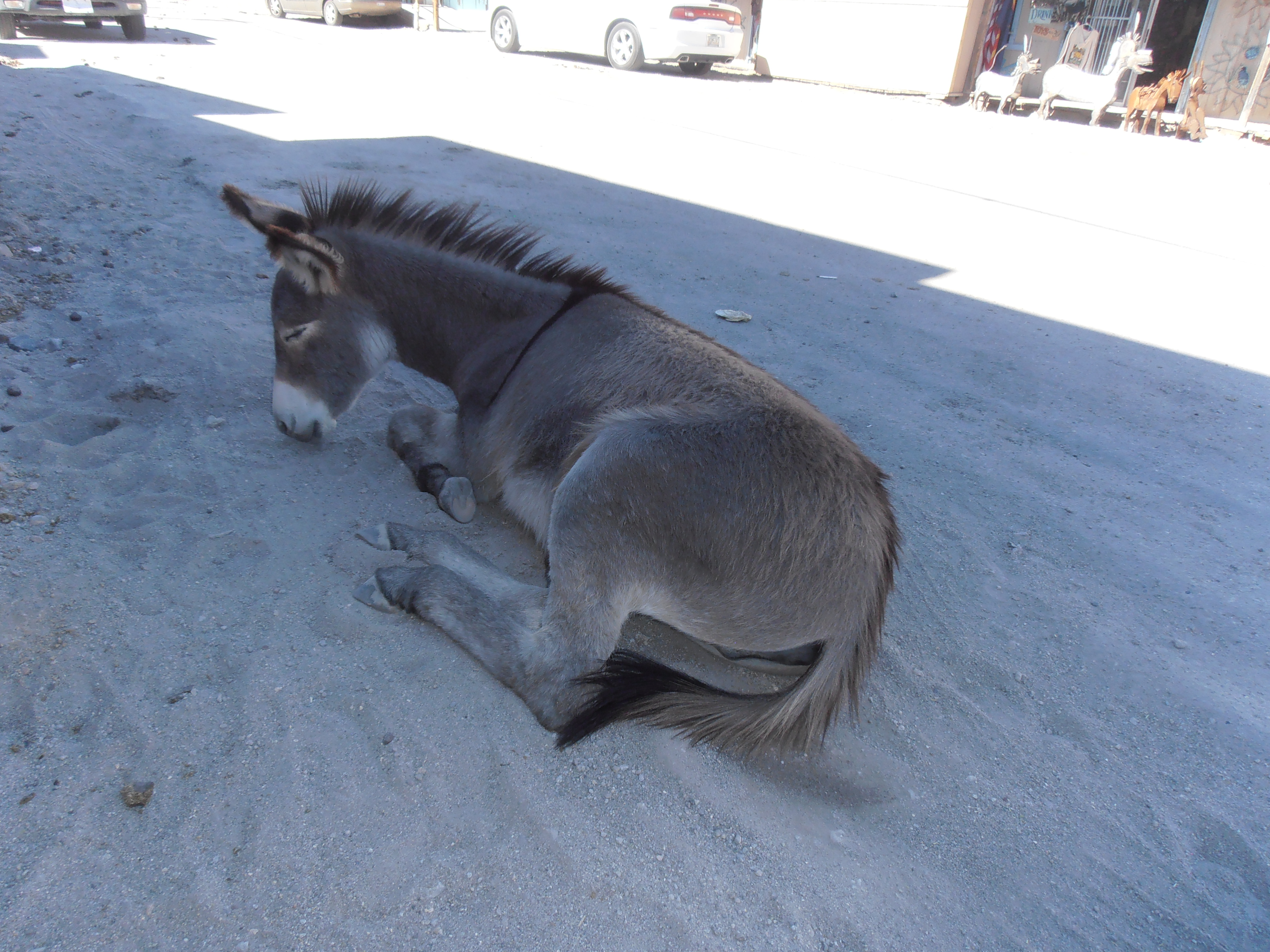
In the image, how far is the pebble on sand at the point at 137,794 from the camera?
1.98 meters

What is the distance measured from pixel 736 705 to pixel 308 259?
2.34 m

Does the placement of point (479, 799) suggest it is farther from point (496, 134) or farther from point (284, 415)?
point (496, 134)

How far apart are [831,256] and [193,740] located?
20.1ft

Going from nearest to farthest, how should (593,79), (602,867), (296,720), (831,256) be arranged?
(602,867) → (296,720) → (831,256) → (593,79)

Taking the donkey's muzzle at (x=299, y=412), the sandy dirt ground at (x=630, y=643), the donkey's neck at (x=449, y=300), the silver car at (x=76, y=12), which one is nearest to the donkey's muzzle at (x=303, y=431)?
the donkey's muzzle at (x=299, y=412)

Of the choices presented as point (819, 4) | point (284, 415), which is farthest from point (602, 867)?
point (819, 4)

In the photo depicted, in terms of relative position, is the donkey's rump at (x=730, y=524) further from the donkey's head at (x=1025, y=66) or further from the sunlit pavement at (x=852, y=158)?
the donkey's head at (x=1025, y=66)

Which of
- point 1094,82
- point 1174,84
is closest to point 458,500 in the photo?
point 1094,82

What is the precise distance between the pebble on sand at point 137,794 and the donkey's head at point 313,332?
163 centimetres

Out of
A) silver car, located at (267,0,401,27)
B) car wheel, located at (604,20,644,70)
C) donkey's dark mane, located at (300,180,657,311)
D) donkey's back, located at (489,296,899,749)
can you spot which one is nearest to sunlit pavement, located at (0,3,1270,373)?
car wheel, located at (604,20,644,70)

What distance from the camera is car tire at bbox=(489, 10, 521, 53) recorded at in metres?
17.5

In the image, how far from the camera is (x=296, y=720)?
2268 mm

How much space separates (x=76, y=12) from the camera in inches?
517

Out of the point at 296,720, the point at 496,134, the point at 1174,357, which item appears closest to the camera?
the point at 296,720
